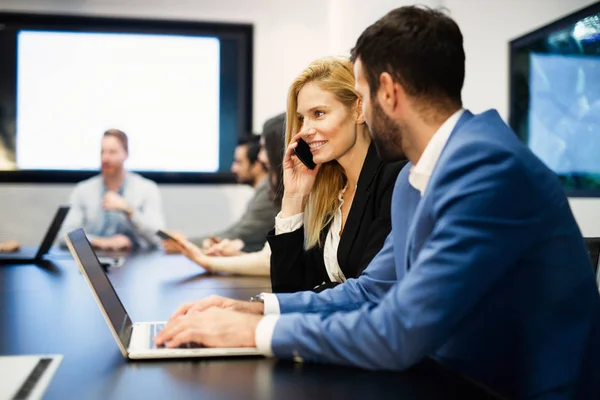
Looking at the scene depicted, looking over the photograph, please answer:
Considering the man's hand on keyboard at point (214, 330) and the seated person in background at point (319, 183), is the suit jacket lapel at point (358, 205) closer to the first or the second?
the seated person in background at point (319, 183)

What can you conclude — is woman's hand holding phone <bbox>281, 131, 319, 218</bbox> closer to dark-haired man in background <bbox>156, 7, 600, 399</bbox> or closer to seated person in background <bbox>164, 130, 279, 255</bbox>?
dark-haired man in background <bbox>156, 7, 600, 399</bbox>

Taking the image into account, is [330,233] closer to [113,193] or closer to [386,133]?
[386,133]

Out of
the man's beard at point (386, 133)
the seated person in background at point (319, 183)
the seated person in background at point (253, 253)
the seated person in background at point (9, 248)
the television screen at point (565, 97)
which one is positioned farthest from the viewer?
the television screen at point (565, 97)

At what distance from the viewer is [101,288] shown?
1.24 meters

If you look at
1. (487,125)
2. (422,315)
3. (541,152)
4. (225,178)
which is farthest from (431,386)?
(225,178)

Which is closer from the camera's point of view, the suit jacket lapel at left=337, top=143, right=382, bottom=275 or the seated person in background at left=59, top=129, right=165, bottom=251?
the suit jacket lapel at left=337, top=143, right=382, bottom=275

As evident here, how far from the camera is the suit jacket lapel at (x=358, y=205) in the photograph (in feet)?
6.11

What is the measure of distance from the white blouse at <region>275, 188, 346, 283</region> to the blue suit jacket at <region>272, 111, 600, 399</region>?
0.87m

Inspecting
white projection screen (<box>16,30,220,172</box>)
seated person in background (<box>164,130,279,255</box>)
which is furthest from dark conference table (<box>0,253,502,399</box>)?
white projection screen (<box>16,30,220,172</box>)

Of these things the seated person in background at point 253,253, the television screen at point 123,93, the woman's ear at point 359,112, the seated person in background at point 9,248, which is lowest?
the seated person in background at point 9,248

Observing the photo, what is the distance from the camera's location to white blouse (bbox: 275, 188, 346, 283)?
6.58ft

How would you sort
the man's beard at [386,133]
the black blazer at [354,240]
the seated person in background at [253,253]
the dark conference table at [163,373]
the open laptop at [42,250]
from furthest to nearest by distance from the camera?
1. the open laptop at [42,250]
2. the seated person in background at [253,253]
3. the black blazer at [354,240]
4. the man's beard at [386,133]
5. the dark conference table at [163,373]

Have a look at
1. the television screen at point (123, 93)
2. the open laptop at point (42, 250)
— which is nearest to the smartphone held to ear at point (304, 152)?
the open laptop at point (42, 250)

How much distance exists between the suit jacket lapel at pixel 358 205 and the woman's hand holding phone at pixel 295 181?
239mm
